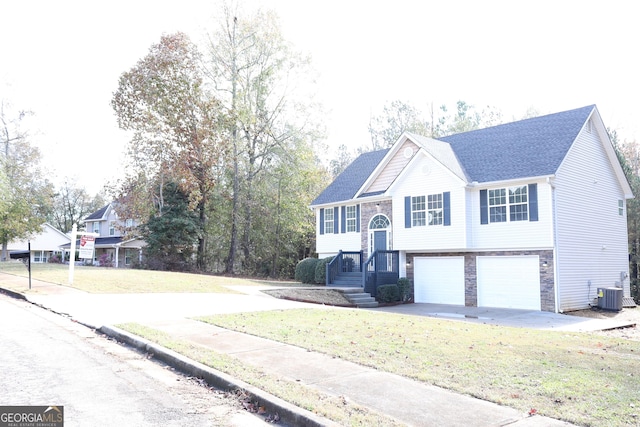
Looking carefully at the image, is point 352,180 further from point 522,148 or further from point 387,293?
point 522,148

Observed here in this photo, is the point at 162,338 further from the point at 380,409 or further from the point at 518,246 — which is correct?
the point at 518,246

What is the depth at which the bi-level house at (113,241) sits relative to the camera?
149 ft

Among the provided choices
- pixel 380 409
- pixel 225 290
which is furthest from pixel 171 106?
pixel 380 409

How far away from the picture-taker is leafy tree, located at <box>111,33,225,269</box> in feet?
107

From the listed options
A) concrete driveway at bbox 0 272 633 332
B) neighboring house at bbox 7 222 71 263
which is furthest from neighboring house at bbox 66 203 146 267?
concrete driveway at bbox 0 272 633 332

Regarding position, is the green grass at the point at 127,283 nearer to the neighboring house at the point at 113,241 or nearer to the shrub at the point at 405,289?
the shrub at the point at 405,289

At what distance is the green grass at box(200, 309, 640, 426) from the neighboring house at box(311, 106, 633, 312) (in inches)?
326

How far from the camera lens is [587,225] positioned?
65.1ft

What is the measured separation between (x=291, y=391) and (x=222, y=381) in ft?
3.27

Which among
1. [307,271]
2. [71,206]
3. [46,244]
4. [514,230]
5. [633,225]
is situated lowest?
[307,271]

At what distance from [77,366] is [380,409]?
14.1 ft

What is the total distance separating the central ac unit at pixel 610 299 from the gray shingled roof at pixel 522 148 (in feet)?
18.9

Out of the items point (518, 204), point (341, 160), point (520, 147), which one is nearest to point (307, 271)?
point (518, 204)

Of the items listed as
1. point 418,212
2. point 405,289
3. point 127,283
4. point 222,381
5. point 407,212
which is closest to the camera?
point 222,381
